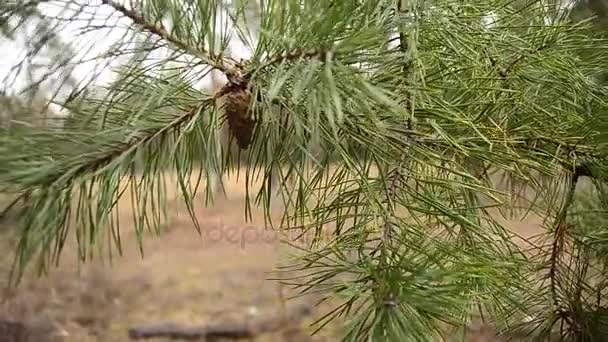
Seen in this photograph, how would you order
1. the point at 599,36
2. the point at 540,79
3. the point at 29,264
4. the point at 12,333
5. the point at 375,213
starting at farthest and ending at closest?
the point at 12,333
the point at 599,36
the point at 540,79
the point at 375,213
the point at 29,264

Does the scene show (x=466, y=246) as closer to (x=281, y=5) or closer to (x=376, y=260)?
(x=376, y=260)

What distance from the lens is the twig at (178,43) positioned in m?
0.37

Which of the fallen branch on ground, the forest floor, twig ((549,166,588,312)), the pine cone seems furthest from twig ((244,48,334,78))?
the fallen branch on ground

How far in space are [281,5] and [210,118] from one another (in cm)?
8

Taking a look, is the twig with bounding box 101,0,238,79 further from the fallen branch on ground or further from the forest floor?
the fallen branch on ground

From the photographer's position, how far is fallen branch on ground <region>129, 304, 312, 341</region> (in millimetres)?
1620

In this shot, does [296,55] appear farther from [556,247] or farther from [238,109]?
[556,247]

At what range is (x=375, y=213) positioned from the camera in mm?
430

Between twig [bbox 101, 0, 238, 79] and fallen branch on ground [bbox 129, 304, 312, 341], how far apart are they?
1267 millimetres

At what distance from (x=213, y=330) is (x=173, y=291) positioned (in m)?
0.15

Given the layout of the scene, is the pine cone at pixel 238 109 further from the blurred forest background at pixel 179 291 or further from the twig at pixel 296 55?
the blurred forest background at pixel 179 291

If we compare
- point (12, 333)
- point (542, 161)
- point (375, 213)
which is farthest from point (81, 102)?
point (12, 333)

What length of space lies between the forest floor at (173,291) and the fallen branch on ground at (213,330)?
0.04ft

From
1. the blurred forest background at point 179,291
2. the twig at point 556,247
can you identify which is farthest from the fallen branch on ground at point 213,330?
the twig at point 556,247
